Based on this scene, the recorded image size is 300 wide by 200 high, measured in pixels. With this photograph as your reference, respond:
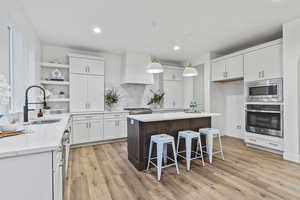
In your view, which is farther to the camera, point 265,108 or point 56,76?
point 56,76

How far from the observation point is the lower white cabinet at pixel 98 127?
4.11 m

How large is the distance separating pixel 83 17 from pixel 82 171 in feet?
9.18

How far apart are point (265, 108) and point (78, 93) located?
4.75 metres

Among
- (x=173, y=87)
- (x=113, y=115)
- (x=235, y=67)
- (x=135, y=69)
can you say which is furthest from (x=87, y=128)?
(x=235, y=67)

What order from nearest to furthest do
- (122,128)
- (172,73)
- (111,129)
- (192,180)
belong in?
(192,180)
(111,129)
(122,128)
(172,73)

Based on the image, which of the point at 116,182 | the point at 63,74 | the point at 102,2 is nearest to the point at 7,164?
the point at 116,182

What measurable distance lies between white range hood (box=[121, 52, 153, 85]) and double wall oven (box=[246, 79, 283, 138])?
2.94 m

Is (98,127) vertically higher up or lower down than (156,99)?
lower down

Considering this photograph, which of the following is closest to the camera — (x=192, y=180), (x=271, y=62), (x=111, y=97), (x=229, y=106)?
(x=192, y=180)

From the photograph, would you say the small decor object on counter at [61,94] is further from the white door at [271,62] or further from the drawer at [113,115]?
the white door at [271,62]

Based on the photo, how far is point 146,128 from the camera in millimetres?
2787

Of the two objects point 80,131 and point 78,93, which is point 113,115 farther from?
point 78,93

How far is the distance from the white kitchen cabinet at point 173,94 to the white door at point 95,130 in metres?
2.47

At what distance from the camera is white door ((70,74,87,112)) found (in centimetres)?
426
